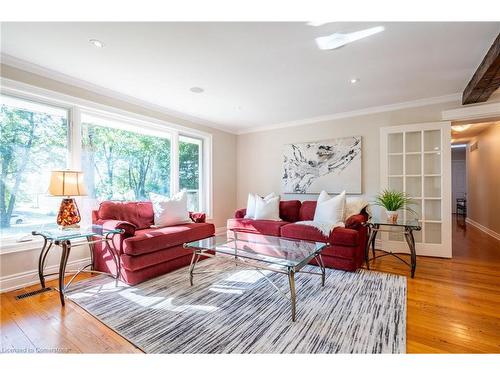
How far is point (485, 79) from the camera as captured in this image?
2.50m

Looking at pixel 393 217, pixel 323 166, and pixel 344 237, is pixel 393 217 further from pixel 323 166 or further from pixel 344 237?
pixel 323 166

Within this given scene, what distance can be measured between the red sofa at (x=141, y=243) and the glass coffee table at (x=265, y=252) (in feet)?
1.39

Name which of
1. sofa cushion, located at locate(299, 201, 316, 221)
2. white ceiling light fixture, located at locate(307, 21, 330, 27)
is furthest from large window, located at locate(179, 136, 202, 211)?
white ceiling light fixture, located at locate(307, 21, 330, 27)

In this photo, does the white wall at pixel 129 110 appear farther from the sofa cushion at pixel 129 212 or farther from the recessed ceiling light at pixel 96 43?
the recessed ceiling light at pixel 96 43

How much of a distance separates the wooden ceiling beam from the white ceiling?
9cm

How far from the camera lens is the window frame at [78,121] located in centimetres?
253

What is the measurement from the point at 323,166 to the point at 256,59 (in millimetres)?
2517

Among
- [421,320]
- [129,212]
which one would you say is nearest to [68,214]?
[129,212]

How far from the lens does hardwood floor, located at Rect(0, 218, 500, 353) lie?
161 centimetres

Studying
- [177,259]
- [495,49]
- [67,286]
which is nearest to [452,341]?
[495,49]

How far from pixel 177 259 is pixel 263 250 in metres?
1.21

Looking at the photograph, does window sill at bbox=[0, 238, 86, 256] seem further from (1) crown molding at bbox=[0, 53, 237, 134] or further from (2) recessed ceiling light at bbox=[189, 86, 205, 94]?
(2) recessed ceiling light at bbox=[189, 86, 205, 94]

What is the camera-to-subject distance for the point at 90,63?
2512 mm

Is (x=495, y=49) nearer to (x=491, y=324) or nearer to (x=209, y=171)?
(x=491, y=324)
